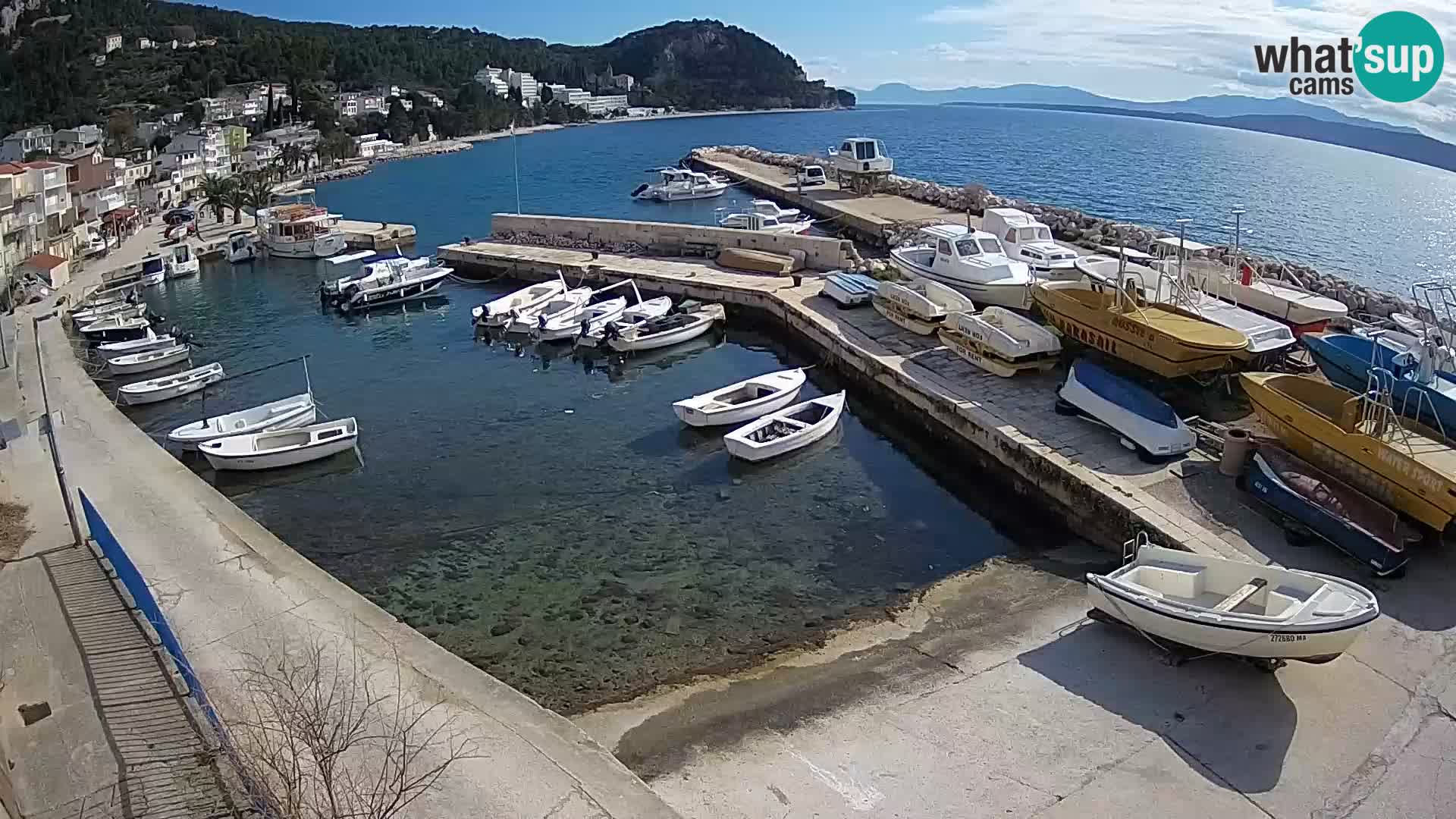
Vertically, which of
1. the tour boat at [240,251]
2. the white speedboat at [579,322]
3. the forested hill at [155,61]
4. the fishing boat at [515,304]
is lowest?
the white speedboat at [579,322]

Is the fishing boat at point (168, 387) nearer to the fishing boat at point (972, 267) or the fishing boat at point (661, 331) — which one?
the fishing boat at point (661, 331)

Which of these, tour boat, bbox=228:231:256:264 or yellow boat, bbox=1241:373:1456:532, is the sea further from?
yellow boat, bbox=1241:373:1456:532

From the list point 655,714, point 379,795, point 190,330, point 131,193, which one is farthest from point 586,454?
point 131,193

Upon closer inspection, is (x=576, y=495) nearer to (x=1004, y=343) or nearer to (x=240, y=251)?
(x=1004, y=343)

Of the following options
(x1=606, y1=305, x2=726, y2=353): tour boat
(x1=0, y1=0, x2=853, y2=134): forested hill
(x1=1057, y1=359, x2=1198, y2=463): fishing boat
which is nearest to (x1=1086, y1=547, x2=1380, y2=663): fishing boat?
(x1=1057, y1=359, x2=1198, y2=463): fishing boat

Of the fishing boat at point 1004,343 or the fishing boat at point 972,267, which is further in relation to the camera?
the fishing boat at point 972,267

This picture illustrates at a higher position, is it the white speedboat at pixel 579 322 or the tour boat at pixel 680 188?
the tour boat at pixel 680 188

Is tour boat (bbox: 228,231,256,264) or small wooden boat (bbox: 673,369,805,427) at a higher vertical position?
tour boat (bbox: 228,231,256,264)

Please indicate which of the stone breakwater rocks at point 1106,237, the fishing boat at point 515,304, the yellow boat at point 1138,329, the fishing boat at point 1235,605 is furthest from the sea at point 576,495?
the stone breakwater rocks at point 1106,237
